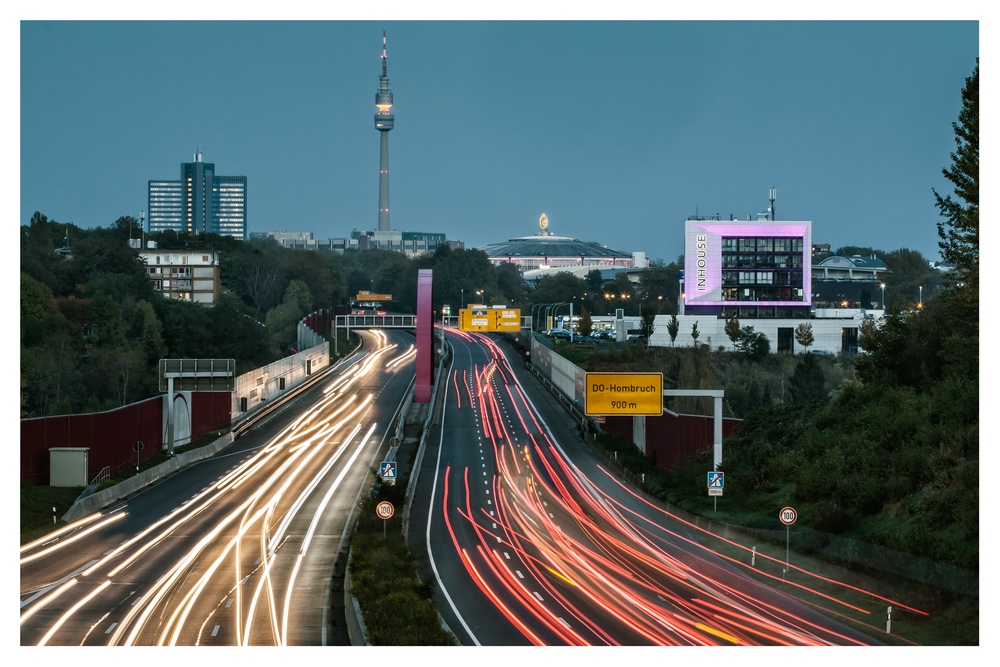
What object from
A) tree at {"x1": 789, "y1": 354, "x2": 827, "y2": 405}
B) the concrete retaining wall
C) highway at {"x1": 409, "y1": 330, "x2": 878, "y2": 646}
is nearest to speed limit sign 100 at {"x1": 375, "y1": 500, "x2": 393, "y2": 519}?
highway at {"x1": 409, "y1": 330, "x2": 878, "y2": 646}

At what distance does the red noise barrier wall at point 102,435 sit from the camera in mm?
43688

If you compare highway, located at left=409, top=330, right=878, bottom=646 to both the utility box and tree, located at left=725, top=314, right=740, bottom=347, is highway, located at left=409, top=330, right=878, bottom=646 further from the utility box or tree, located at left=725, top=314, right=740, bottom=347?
tree, located at left=725, top=314, right=740, bottom=347

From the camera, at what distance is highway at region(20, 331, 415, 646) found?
25234 mm

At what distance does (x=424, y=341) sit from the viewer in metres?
81.3

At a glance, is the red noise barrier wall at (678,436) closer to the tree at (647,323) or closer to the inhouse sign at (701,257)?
the tree at (647,323)

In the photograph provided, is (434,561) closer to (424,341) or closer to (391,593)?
(391,593)

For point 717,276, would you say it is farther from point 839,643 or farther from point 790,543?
point 839,643

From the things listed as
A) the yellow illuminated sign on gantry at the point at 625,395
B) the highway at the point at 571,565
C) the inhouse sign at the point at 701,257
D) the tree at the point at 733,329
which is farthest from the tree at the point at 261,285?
the yellow illuminated sign on gantry at the point at 625,395

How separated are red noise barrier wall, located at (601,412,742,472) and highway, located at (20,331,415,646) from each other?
14579mm

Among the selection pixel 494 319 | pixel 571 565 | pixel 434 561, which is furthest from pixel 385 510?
pixel 494 319

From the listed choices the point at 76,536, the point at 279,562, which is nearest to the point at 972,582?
the point at 279,562

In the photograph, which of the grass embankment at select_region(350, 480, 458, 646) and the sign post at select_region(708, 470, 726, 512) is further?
the sign post at select_region(708, 470, 726, 512)

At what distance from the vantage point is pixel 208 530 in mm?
37781

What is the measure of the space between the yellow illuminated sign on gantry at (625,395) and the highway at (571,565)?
381cm
